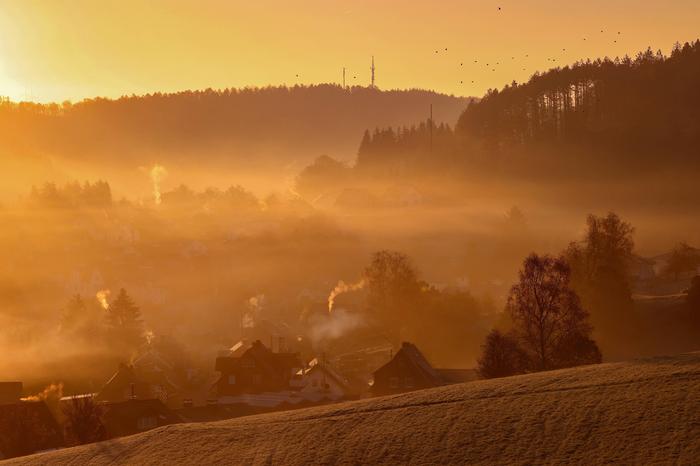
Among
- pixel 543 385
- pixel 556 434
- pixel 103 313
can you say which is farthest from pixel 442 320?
pixel 556 434

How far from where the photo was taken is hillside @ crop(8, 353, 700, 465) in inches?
1827

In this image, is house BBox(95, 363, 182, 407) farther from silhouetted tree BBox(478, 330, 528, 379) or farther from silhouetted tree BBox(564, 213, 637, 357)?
silhouetted tree BBox(564, 213, 637, 357)

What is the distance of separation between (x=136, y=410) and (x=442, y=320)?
48.2 m

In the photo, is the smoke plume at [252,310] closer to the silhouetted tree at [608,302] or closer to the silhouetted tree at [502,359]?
the silhouetted tree at [608,302]

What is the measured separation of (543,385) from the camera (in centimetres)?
5719

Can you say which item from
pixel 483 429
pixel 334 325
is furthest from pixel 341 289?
pixel 483 429

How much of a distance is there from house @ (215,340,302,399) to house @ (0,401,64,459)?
24716mm

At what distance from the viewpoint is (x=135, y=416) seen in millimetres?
79312

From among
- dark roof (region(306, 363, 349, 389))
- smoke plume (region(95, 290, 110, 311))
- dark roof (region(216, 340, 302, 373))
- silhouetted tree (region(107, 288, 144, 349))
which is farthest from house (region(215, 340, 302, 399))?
smoke plume (region(95, 290, 110, 311))

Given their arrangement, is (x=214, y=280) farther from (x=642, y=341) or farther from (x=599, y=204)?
(x=642, y=341)

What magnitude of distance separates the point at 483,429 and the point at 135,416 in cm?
3499

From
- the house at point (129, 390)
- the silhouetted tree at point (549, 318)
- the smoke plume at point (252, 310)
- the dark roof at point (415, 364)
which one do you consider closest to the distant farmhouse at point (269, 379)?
the house at point (129, 390)

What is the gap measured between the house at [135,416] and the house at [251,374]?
21.2 meters

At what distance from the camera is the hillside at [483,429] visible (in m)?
46.4
